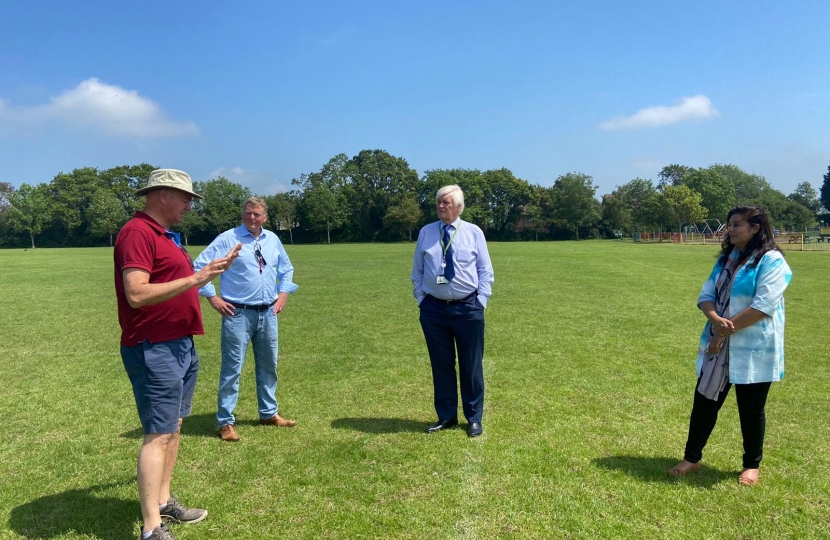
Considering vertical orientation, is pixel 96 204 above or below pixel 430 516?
above

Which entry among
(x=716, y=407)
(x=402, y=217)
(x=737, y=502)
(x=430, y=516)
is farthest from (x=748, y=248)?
(x=402, y=217)

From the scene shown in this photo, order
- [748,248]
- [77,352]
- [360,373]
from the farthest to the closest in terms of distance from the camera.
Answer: [77,352] < [360,373] < [748,248]

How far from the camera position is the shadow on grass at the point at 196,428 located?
5105mm

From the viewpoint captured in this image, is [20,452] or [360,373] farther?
[360,373]

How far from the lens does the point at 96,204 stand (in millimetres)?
80562

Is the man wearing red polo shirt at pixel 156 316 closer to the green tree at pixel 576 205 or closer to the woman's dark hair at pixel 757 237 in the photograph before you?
the woman's dark hair at pixel 757 237

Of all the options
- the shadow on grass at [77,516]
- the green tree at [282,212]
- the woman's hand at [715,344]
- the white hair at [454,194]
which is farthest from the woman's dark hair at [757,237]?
the green tree at [282,212]

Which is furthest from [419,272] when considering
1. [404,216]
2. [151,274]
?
[404,216]

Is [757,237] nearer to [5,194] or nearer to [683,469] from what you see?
[683,469]

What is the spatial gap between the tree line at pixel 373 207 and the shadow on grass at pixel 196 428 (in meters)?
73.6

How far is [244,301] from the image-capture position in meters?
4.99

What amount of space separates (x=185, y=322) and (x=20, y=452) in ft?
9.65

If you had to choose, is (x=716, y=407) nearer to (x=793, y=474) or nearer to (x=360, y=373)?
(x=793, y=474)

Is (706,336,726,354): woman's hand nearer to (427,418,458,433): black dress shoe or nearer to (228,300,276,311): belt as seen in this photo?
(427,418,458,433): black dress shoe
